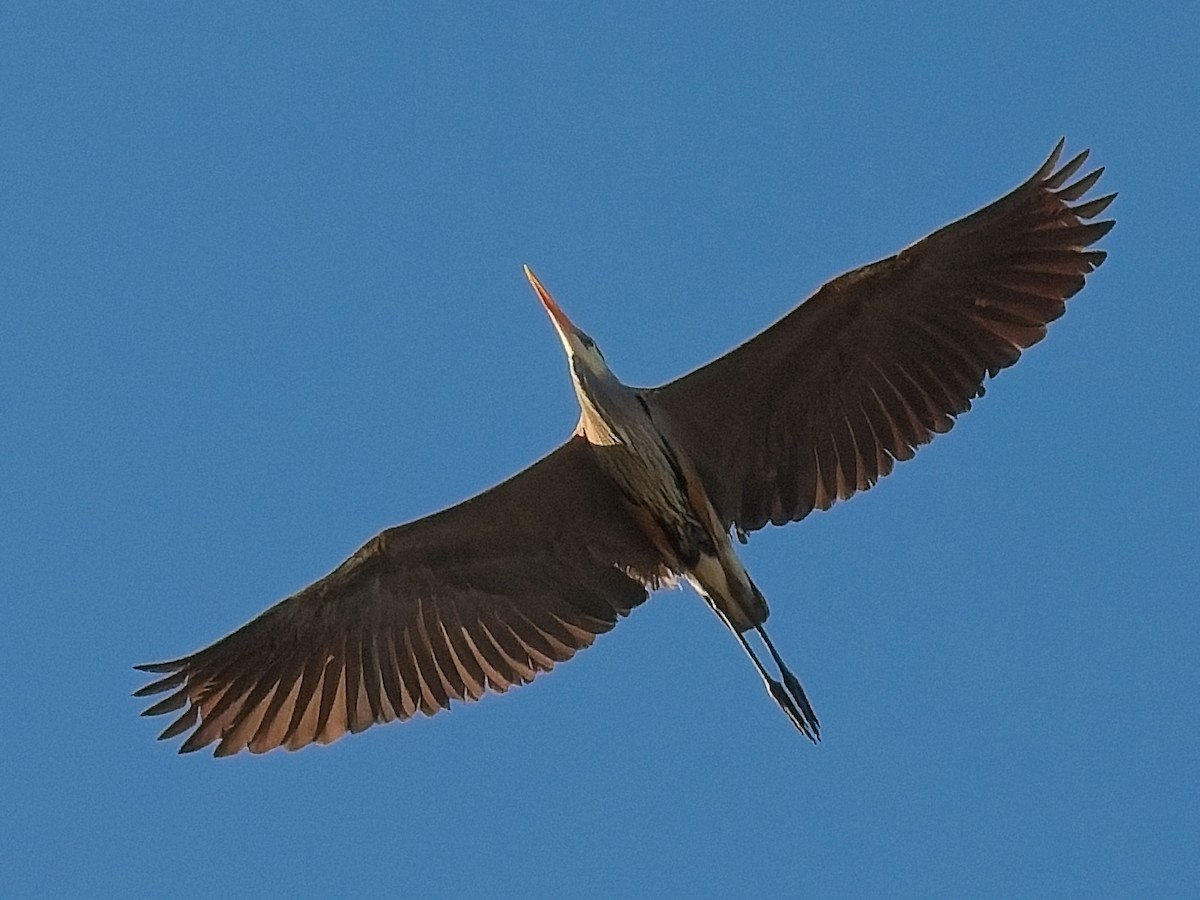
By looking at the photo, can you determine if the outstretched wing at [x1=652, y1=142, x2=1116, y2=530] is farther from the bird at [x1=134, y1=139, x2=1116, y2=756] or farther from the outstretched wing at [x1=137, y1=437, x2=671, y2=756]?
the outstretched wing at [x1=137, y1=437, x2=671, y2=756]

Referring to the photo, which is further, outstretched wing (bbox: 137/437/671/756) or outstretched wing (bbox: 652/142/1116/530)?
outstretched wing (bbox: 137/437/671/756)

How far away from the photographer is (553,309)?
56.6 ft

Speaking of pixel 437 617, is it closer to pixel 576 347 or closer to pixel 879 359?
pixel 576 347

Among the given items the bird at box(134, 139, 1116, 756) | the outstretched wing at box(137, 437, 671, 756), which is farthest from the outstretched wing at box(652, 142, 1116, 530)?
the outstretched wing at box(137, 437, 671, 756)

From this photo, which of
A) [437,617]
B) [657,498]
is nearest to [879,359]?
[657,498]

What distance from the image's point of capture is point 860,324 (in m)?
16.6

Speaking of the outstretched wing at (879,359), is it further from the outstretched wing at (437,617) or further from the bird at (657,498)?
the outstretched wing at (437,617)

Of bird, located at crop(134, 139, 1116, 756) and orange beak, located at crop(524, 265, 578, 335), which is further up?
orange beak, located at crop(524, 265, 578, 335)

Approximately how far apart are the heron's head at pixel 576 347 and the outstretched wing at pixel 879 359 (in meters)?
0.41

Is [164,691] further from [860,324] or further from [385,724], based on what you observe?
[860,324]

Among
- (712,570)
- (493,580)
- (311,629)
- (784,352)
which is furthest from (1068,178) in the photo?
(311,629)

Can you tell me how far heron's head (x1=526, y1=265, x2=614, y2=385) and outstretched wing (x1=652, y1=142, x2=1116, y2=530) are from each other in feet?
1.36

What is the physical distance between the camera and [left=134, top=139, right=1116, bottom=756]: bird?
16484 mm

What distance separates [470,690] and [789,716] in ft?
6.26
